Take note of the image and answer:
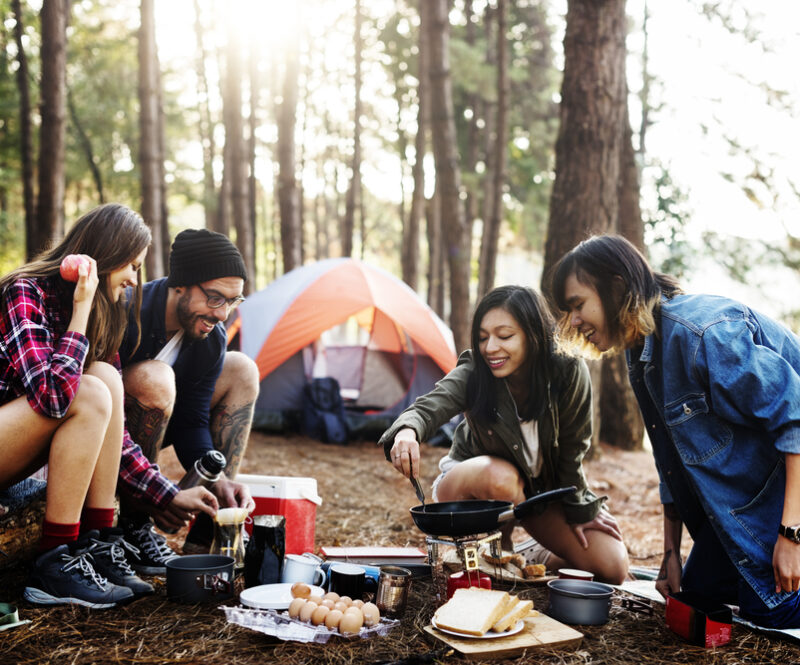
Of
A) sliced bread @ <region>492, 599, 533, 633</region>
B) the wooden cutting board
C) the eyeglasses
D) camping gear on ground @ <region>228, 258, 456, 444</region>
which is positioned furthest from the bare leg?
camping gear on ground @ <region>228, 258, 456, 444</region>

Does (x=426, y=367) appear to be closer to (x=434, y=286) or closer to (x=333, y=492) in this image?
(x=333, y=492)

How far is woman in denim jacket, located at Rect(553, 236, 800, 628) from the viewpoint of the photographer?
84.7 inches

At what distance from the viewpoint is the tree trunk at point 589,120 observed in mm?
5242

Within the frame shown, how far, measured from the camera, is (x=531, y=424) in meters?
2.90

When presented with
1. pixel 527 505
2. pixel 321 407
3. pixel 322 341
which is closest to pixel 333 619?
pixel 527 505

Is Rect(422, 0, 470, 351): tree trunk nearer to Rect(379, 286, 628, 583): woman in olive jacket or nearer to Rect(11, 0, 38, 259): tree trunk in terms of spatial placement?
Rect(11, 0, 38, 259): tree trunk

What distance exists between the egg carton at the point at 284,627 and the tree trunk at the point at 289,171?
7.71 m

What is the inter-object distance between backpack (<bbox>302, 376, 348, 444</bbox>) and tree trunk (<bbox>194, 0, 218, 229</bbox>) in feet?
21.9

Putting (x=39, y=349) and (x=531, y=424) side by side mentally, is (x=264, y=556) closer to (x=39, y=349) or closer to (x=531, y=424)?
(x=39, y=349)

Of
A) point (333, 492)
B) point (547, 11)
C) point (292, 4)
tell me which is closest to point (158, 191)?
point (333, 492)

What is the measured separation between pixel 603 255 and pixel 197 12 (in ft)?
42.8

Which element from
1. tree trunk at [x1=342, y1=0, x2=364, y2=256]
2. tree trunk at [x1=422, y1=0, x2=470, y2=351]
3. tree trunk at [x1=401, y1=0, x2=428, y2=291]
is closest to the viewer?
tree trunk at [x1=422, y1=0, x2=470, y2=351]

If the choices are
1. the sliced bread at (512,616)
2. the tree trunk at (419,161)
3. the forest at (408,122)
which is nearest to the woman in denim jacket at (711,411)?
the sliced bread at (512,616)

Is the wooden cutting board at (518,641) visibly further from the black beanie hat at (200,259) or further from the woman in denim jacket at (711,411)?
the black beanie hat at (200,259)
